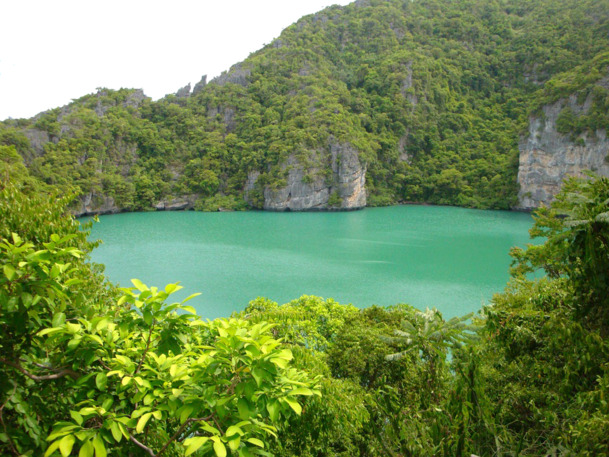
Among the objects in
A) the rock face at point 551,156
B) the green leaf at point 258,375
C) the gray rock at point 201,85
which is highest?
the gray rock at point 201,85

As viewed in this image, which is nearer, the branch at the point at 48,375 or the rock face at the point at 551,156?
the branch at the point at 48,375

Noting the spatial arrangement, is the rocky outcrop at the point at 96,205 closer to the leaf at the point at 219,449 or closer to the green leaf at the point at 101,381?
the green leaf at the point at 101,381

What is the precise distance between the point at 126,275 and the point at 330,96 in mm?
42489

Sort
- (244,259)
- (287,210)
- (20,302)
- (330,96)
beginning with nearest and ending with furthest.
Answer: (20,302) < (244,259) < (287,210) < (330,96)

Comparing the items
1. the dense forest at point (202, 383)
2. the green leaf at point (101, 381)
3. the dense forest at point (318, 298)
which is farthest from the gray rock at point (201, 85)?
the green leaf at point (101, 381)

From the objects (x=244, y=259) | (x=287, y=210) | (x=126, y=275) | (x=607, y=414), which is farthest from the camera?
(x=287, y=210)

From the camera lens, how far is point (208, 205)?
149 ft

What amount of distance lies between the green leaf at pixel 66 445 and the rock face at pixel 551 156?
43.7 m

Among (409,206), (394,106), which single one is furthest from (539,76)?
(409,206)

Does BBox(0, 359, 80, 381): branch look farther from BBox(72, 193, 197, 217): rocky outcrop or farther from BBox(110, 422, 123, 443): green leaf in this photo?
BBox(72, 193, 197, 217): rocky outcrop

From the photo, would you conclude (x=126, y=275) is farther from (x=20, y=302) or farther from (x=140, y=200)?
(x=140, y=200)

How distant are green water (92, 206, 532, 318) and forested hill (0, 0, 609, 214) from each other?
29.4 ft

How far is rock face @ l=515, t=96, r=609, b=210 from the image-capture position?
119 ft

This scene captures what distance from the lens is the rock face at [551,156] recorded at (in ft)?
119
